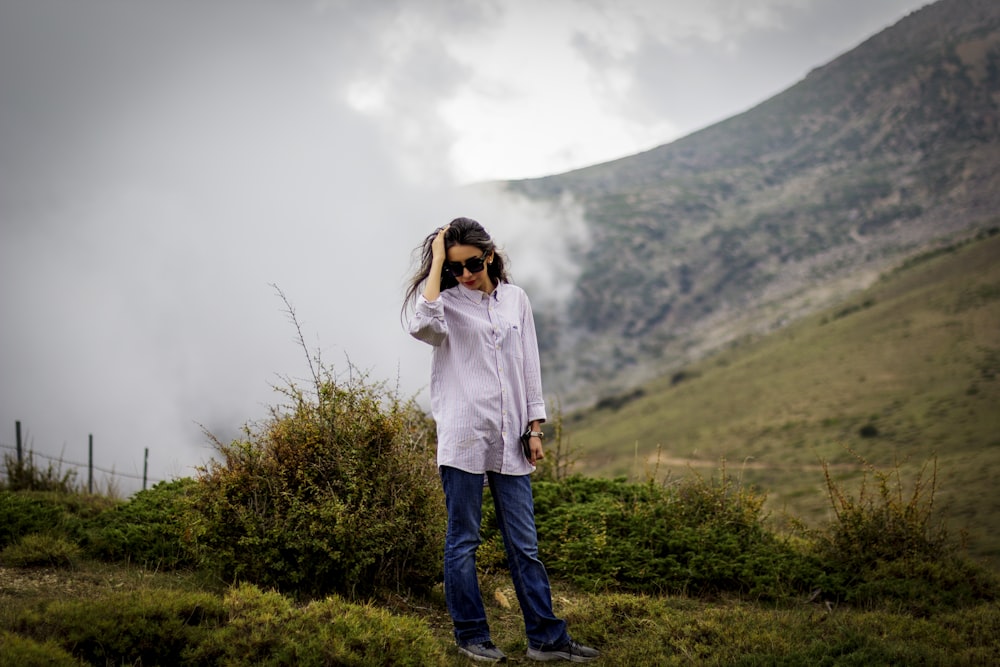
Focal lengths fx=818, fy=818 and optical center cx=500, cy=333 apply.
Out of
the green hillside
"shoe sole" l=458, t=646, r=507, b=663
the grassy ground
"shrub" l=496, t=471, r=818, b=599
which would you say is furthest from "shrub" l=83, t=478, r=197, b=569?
the green hillside

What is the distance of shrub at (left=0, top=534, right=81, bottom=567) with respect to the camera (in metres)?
5.97

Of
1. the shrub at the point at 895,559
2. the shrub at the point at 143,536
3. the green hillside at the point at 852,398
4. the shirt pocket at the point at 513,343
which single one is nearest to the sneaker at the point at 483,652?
the shirt pocket at the point at 513,343

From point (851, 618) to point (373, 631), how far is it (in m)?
3.31

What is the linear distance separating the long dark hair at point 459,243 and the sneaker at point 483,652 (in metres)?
1.85

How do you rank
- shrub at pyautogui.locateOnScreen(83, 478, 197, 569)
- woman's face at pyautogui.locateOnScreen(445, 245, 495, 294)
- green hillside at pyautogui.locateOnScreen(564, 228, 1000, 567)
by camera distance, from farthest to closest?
green hillside at pyautogui.locateOnScreen(564, 228, 1000, 567)
shrub at pyautogui.locateOnScreen(83, 478, 197, 569)
woman's face at pyautogui.locateOnScreen(445, 245, 495, 294)

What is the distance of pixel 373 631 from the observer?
162 inches

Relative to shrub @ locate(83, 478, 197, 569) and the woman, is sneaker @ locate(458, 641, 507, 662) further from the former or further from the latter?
shrub @ locate(83, 478, 197, 569)

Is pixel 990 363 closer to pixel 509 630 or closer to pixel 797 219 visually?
pixel 509 630

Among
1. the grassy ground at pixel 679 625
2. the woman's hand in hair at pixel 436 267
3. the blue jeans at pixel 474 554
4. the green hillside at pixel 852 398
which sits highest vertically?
the green hillside at pixel 852 398

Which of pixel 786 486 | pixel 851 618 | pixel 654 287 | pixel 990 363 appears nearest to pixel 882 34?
pixel 654 287

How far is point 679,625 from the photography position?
16.5ft

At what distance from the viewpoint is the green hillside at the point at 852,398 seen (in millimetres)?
43375

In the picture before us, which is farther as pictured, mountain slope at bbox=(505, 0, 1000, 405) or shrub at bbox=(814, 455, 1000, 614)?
mountain slope at bbox=(505, 0, 1000, 405)

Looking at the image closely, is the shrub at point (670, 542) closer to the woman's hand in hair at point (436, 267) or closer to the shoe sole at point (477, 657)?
the shoe sole at point (477, 657)
